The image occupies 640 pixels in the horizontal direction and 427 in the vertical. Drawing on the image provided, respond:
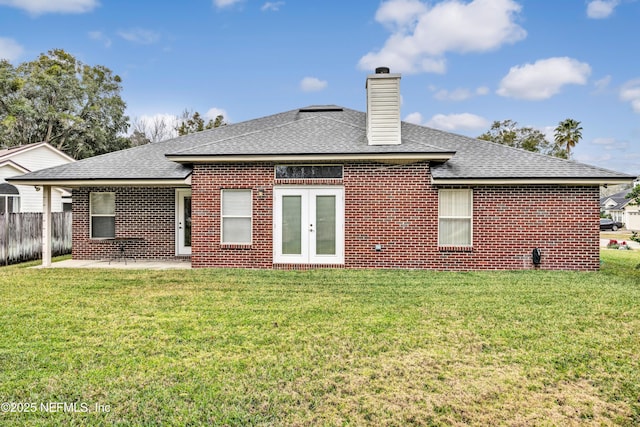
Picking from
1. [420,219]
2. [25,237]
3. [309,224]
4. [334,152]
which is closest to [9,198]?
[25,237]

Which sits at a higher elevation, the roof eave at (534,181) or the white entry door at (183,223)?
the roof eave at (534,181)

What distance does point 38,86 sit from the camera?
34.8 metres

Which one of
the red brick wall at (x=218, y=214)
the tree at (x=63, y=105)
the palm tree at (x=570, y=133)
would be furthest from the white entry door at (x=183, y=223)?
the palm tree at (x=570, y=133)

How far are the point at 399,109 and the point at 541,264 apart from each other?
567 cm

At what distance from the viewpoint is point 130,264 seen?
12117 mm

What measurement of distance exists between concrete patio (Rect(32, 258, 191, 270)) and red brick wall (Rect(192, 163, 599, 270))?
9.83ft

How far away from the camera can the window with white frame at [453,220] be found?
35.8 feet

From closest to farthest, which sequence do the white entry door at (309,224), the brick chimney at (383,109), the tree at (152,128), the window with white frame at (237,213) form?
the white entry door at (309,224) < the window with white frame at (237,213) < the brick chimney at (383,109) < the tree at (152,128)

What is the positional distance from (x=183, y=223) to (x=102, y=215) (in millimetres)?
2746

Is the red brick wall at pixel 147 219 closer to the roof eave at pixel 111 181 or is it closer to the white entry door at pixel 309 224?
the roof eave at pixel 111 181

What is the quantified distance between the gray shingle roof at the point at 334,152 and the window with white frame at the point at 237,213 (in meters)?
1.17

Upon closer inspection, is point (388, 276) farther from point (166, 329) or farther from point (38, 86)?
point (38, 86)

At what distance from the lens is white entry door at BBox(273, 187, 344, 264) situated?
10914 mm

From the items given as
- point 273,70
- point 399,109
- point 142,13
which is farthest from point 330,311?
point 273,70
